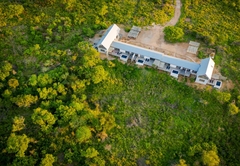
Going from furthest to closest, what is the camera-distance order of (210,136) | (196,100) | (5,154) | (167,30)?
(167,30) < (196,100) < (210,136) < (5,154)

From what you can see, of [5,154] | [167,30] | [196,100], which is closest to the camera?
[5,154]

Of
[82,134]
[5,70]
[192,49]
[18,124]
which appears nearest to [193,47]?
[192,49]

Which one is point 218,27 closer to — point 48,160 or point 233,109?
point 233,109

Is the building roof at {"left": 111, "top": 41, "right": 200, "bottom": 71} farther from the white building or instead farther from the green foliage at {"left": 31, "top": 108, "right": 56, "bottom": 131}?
the green foliage at {"left": 31, "top": 108, "right": 56, "bottom": 131}

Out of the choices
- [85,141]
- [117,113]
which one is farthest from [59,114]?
[117,113]

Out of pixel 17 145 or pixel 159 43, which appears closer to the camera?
pixel 17 145

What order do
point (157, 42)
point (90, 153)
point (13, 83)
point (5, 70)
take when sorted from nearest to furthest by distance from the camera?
1. point (90, 153)
2. point (13, 83)
3. point (5, 70)
4. point (157, 42)

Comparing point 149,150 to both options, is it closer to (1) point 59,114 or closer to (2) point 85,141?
(2) point 85,141
